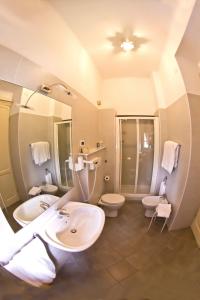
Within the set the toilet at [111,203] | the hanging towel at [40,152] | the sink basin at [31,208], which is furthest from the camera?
the toilet at [111,203]

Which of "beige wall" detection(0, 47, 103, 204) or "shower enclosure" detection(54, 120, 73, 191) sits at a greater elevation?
"beige wall" detection(0, 47, 103, 204)

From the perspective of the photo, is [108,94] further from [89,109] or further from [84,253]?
[84,253]

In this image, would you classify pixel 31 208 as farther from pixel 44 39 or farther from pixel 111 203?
pixel 111 203

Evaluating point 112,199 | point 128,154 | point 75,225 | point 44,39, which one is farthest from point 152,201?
point 44,39

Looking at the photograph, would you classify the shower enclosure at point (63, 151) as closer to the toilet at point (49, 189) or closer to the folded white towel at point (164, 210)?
the toilet at point (49, 189)

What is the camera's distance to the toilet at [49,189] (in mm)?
1456

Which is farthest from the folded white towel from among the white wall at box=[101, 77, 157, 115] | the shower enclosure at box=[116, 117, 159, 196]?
the white wall at box=[101, 77, 157, 115]

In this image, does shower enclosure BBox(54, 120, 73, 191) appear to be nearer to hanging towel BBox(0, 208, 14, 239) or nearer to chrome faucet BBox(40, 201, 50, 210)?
chrome faucet BBox(40, 201, 50, 210)

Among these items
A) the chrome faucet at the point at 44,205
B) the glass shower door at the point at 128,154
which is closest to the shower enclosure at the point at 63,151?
the chrome faucet at the point at 44,205

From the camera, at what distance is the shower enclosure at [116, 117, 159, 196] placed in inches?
134

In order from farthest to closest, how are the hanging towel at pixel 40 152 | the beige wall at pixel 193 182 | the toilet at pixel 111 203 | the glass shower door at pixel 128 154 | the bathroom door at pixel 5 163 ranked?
the glass shower door at pixel 128 154, the toilet at pixel 111 203, the beige wall at pixel 193 182, the hanging towel at pixel 40 152, the bathroom door at pixel 5 163

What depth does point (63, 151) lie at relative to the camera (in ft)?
5.82

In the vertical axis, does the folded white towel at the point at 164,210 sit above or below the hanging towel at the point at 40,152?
below

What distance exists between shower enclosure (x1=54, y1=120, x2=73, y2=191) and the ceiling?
107cm
